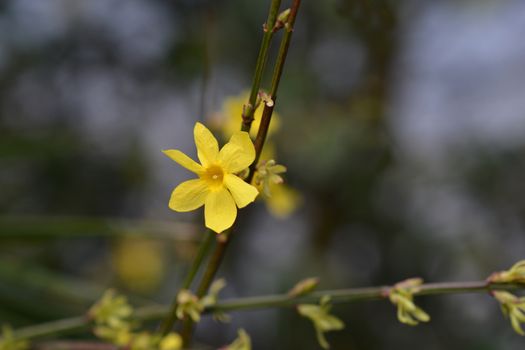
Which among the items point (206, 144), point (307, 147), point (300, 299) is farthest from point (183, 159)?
point (307, 147)

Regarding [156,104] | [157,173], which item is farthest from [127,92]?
[157,173]

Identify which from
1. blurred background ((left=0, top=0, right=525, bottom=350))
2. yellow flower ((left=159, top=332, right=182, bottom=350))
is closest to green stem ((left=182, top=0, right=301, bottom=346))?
yellow flower ((left=159, top=332, right=182, bottom=350))

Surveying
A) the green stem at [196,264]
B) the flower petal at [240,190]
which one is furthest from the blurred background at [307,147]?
the flower petal at [240,190]

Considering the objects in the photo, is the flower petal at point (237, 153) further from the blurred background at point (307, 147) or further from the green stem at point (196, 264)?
the blurred background at point (307, 147)

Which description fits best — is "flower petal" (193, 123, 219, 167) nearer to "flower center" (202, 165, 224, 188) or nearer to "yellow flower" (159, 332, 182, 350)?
"flower center" (202, 165, 224, 188)

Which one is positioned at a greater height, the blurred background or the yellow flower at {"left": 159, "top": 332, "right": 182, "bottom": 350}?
the blurred background

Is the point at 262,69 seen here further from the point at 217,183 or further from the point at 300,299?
the point at 300,299

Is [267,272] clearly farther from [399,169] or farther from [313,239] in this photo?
[399,169]
